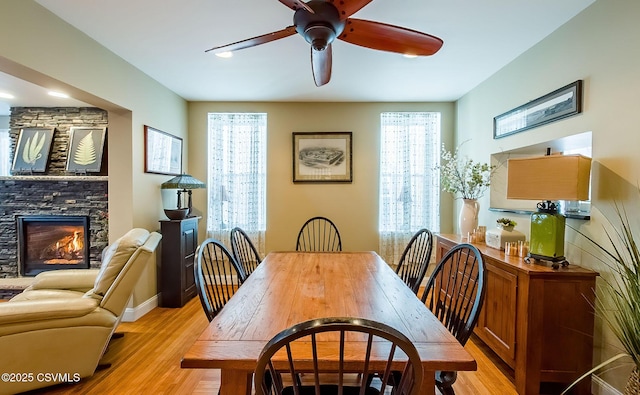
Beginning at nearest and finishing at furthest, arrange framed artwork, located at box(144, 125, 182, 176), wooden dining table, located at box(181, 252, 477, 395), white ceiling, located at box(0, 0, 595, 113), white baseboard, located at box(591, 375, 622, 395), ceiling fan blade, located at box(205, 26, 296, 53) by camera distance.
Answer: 1. wooden dining table, located at box(181, 252, 477, 395)
2. ceiling fan blade, located at box(205, 26, 296, 53)
3. white baseboard, located at box(591, 375, 622, 395)
4. white ceiling, located at box(0, 0, 595, 113)
5. framed artwork, located at box(144, 125, 182, 176)

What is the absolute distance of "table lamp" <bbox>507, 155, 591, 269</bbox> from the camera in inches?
71.6

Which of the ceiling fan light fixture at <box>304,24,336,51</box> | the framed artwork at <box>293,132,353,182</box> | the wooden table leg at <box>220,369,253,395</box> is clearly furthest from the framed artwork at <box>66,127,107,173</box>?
the wooden table leg at <box>220,369,253,395</box>

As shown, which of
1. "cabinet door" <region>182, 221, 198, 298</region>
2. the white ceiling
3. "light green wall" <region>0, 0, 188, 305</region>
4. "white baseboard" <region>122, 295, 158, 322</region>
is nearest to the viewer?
"light green wall" <region>0, 0, 188, 305</region>

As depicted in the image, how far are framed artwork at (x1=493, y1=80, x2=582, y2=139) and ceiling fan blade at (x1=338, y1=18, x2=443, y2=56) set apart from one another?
116 cm

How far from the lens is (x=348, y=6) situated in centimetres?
143

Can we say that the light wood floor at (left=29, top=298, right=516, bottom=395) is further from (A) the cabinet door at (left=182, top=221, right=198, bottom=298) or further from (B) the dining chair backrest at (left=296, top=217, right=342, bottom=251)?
(B) the dining chair backrest at (left=296, top=217, right=342, bottom=251)

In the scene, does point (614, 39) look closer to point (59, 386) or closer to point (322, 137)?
point (322, 137)

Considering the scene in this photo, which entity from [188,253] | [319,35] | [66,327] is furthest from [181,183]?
[319,35]

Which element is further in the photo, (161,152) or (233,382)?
(161,152)

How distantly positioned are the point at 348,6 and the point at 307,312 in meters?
1.46

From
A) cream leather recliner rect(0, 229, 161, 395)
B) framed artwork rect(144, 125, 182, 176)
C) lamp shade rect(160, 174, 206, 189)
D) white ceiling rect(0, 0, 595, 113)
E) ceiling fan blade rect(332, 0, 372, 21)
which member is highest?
white ceiling rect(0, 0, 595, 113)

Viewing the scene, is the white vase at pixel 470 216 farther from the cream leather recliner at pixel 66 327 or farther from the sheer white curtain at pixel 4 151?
the sheer white curtain at pixel 4 151

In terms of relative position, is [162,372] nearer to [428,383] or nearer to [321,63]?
[428,383]

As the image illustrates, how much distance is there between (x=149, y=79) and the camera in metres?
3.24
